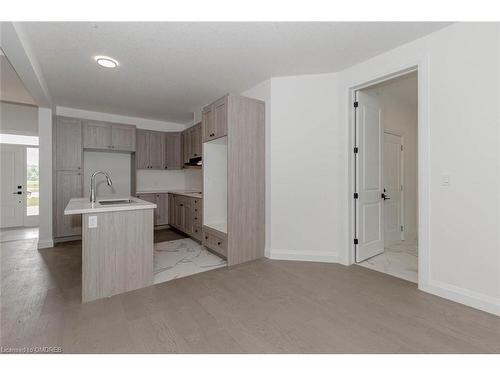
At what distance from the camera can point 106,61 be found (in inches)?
113

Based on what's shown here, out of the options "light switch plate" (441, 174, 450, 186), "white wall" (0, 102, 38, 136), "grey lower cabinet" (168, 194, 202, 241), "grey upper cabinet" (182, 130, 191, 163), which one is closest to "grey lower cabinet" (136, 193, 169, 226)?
"grey lower cabinet" (168, 194, 202, 241)

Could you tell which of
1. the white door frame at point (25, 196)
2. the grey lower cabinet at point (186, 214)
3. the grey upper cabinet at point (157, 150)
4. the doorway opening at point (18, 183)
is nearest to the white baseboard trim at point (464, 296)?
the grey lower cabinet at point (186, 214)

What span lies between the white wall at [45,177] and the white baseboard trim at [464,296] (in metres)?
5.56

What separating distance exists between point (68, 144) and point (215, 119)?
10.1 ft

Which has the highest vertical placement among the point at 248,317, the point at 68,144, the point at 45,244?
the point at 68,144

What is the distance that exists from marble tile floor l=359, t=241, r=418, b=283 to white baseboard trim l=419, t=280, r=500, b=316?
0.32 metres

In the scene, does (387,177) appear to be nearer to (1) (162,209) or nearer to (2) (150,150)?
(1) (162,209)

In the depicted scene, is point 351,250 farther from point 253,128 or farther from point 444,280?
point 253,128

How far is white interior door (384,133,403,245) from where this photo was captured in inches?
162

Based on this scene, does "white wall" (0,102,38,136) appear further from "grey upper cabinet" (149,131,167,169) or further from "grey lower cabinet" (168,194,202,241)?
"grey lower cabinet" (168,194,202,241)

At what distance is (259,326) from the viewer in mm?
1844

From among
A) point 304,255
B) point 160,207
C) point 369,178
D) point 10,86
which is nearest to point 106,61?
point 10,86

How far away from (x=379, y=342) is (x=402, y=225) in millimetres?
3435
